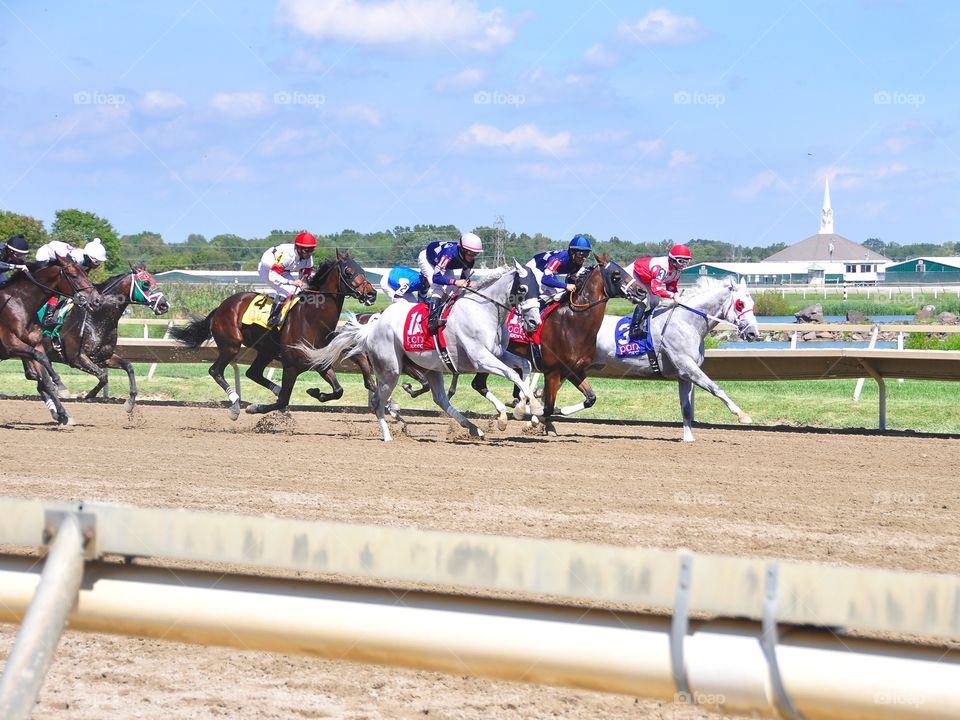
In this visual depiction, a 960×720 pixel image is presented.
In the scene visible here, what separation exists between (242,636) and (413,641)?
39 cm

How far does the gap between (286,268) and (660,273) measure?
14.2 feet

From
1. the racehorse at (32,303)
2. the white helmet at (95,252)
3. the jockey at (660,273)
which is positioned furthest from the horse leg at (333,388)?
the jockey at (660,273)

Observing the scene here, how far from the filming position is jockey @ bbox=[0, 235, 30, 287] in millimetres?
12758

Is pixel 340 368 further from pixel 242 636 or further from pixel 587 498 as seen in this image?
pixel 242 636

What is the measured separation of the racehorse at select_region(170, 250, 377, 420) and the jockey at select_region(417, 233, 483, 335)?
2.43ft

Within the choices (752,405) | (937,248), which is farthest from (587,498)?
(937,248)

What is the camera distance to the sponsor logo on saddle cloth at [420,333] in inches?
448

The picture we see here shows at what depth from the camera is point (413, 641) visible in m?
2.42

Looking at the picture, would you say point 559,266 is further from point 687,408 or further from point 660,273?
point 687,408

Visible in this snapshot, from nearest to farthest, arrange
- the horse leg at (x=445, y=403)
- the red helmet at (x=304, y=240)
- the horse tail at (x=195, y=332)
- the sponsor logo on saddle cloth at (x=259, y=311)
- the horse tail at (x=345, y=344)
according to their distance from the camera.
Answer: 1. the horse leg at (x=445, y=403)
2. the horse tail at (x=345, y=344)
3. the red helmet at (x=304, y=240)
4. the sponsor logo on saddle cloth at (x=259, y=311)
5. the horse tail at (x=195, y=332)

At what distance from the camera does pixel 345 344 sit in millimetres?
12273

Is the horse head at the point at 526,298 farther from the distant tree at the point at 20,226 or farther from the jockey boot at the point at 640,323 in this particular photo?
the distant tree at the point at 20,226

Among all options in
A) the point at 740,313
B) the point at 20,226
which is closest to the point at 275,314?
the point at 740,313

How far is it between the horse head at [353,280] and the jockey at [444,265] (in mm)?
744
